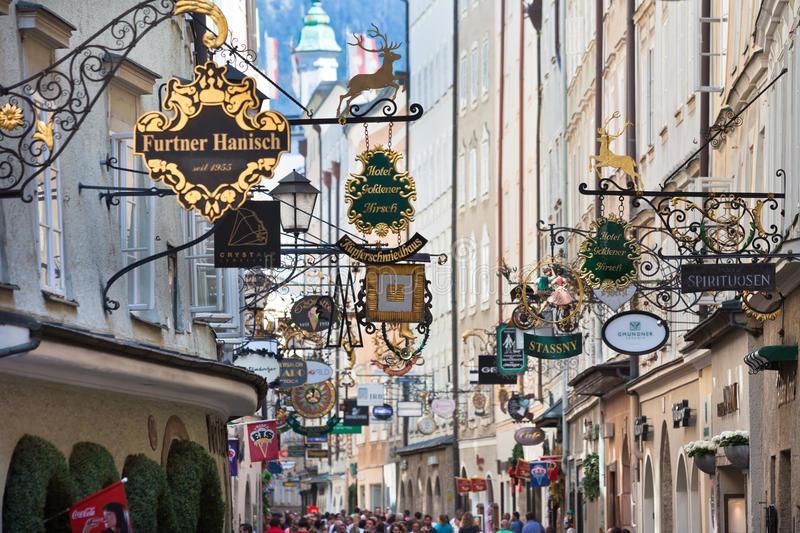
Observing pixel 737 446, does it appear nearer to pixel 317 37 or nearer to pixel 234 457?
pixel 234 457

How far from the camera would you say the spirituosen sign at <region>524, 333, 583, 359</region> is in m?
27.2

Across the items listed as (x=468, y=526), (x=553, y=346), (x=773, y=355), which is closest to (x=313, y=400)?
(x=468, y=526)

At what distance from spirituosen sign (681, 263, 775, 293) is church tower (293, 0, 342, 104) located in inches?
4988

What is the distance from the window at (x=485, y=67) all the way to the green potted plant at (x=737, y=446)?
3884 cm

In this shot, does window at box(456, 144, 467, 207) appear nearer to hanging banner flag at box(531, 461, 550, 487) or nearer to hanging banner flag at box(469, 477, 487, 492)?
hanging banner flag at box(469, 477, 487, 492)

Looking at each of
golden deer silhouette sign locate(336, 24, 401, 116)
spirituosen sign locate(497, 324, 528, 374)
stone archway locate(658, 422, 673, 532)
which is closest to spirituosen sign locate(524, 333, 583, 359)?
stone archway locate(658, 422, 673, 532)

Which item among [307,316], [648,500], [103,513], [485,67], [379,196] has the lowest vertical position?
[648,500]

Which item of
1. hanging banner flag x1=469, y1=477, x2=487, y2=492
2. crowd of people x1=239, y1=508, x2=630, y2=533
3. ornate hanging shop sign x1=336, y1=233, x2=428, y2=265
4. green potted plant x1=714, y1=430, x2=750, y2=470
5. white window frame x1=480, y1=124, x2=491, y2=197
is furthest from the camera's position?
white window frame x1=480, y1=124, x2=491, y2=197

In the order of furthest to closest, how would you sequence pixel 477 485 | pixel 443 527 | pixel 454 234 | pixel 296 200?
pixel 454 234
pixel 477 485
pixel 443 527
pixel 296 200

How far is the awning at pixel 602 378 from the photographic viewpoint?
3350 cm

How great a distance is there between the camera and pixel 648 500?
31953 millimetres

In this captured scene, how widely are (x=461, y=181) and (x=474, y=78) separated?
13.0ft

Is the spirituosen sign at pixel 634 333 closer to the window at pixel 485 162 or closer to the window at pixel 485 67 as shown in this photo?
the window at pixel 485 162

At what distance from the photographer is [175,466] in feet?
59.3
